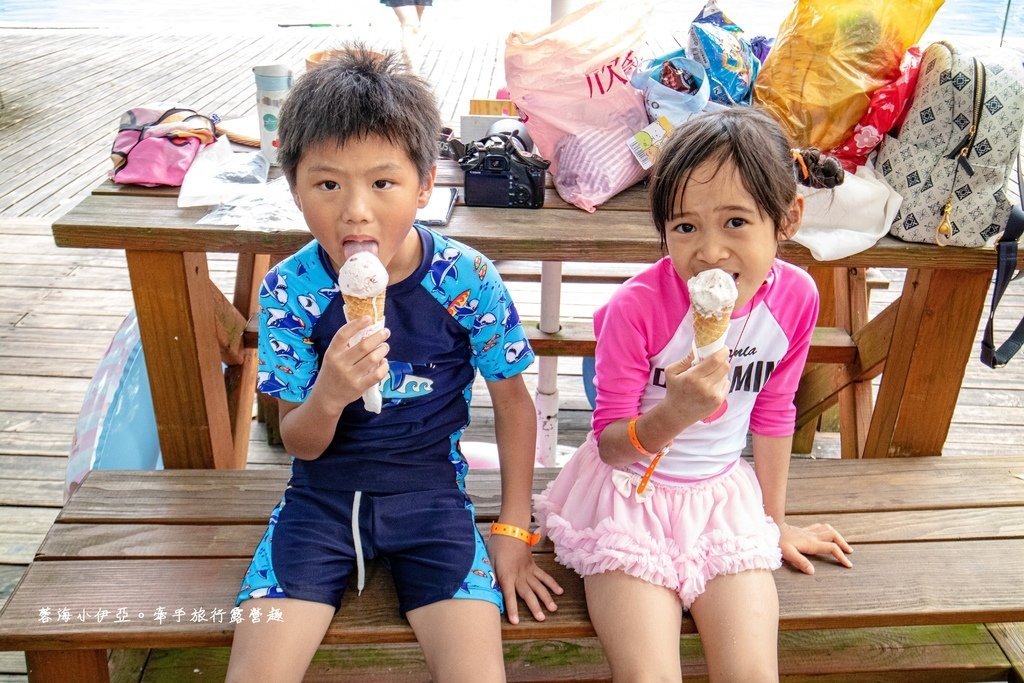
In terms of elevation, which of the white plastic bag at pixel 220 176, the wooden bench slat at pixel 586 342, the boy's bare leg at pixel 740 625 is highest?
the white plastic bag at pixel 220 176

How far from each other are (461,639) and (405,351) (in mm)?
569

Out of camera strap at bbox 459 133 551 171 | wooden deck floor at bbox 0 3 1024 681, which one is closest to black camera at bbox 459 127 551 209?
camera strap at bbox 459 133 551 171

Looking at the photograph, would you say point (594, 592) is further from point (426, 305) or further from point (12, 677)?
point (12, 677)

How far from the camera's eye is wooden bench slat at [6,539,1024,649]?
1.62 meters

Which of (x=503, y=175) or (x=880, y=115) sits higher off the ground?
(x=880, y=115)

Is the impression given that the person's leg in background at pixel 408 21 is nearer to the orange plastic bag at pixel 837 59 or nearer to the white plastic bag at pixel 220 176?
the white plastic bag at pixel 220 176

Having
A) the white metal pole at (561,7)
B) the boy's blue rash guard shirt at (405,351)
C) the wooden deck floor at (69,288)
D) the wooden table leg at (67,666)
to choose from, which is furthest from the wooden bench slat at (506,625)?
the white metal pole at (561,7)

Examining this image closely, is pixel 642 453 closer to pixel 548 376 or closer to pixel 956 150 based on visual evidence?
pixel 956 150

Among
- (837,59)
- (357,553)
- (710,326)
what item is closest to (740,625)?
(710,326)

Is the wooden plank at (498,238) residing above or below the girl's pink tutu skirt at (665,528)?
above

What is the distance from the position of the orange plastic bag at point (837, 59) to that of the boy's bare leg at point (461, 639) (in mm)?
1432

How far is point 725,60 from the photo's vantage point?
223cm

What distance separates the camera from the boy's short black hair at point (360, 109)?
59.1 inches

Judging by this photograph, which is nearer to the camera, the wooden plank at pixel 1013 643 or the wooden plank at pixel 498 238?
the wooden plank at pixel 498 238
